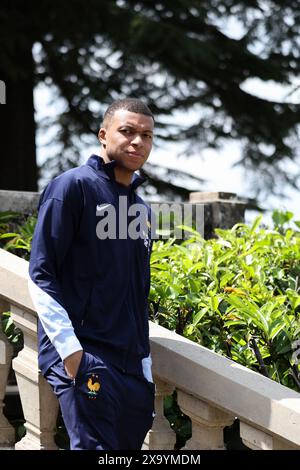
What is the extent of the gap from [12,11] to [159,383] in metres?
10.8

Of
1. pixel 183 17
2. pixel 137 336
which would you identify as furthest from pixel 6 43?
pixel 137 336

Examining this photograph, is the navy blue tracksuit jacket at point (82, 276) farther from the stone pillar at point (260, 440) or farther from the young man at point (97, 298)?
the stone pillar at point (260, 440)

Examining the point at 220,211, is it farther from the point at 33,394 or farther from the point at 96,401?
the point at 96,401

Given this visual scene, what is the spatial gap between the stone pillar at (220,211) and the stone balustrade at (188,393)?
414 cm

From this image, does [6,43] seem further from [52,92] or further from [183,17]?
[183,17]

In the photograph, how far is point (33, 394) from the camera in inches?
149

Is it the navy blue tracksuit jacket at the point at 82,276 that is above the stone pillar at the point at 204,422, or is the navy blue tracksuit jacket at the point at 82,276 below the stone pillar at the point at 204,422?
above

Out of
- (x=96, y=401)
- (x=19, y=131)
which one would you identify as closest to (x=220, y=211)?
(x=96, y=401)

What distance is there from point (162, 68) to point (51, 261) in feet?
43.0

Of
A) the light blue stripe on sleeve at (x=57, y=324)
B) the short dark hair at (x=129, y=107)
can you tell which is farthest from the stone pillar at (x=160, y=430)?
the short dark hair at (x=129, y=107)

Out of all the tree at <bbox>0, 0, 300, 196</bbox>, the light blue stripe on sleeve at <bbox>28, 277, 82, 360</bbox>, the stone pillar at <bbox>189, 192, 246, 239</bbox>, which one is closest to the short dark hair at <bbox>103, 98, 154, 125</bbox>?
the light blue stripe on sleeve at <bbox>28, 277, 82, 360</bbox>

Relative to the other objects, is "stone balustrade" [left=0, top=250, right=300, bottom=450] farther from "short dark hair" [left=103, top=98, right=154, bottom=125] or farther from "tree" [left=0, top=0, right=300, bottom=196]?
"tree" [left=0, top=0, right=300, bottom=196]

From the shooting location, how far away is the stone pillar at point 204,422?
357 centimetres

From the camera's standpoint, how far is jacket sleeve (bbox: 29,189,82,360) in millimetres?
3037
